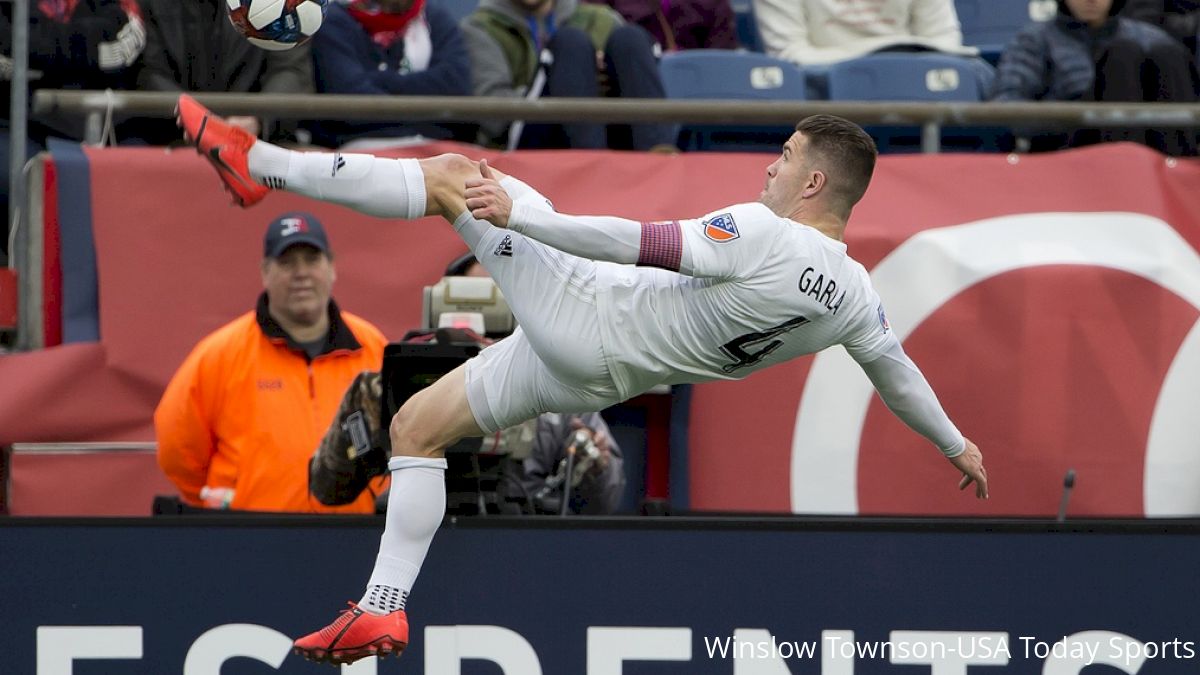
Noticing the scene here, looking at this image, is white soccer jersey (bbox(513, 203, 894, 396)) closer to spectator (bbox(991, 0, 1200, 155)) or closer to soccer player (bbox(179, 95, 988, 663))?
soccer player (bbox(179, 95, 988, 663))

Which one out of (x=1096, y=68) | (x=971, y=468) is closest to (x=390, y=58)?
(x=1096, y=68)

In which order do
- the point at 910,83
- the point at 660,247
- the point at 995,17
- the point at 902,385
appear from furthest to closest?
the point at 995,17 → the point at 910,83 → the point at 902,385 → the point at 660,247

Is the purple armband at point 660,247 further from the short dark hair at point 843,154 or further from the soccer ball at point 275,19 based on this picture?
the soccer ball at point 275,19

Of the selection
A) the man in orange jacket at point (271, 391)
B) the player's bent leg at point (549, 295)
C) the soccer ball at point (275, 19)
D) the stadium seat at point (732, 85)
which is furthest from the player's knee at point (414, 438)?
the stadium seat at point (732, 85)

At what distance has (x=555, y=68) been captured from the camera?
8609 millimetres

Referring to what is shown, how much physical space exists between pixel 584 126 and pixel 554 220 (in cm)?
344

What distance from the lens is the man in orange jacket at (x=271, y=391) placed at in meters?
6.93

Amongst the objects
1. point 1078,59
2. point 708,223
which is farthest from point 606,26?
point 708,223

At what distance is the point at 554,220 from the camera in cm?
525

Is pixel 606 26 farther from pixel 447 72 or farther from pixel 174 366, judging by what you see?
pixel 174 366

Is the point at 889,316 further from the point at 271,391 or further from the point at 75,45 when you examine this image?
the point at 75,45

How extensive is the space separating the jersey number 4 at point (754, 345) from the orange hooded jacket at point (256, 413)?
5.33ft

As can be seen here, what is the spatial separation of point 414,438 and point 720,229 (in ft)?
3.98

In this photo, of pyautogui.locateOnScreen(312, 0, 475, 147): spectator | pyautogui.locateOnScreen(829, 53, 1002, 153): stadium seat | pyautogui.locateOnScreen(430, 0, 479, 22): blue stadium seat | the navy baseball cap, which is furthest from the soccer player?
pyautogui.locateOnScreen(430, 0, 479, 22): blue stadium seat
